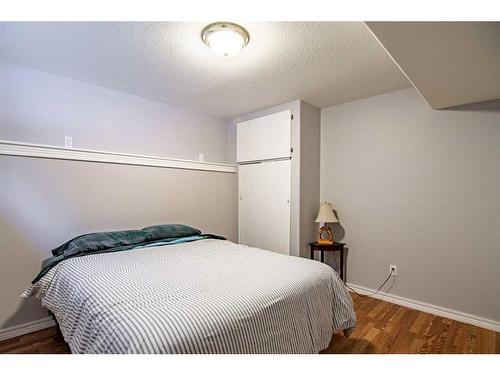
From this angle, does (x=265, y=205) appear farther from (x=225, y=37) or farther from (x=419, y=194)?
(x=225, y=37)

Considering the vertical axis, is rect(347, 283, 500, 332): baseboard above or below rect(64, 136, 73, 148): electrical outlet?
below

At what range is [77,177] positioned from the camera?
7.46ft

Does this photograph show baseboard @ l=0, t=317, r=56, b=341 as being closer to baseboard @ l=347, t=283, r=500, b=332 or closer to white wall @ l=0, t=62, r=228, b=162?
white wall @ l=0, t=62, r=228, b=162

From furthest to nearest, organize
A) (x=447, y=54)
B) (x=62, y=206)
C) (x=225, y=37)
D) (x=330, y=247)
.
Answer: (x=330, y=247)
(x=62, y=206)
(x=225, y=37)
(x=447, y=54)

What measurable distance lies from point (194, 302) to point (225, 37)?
1.51 meters

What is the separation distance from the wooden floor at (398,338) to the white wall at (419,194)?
0.83ft

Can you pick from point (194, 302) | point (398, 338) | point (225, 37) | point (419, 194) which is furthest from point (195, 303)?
point (419, 194)

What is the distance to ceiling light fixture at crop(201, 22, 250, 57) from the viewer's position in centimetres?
154

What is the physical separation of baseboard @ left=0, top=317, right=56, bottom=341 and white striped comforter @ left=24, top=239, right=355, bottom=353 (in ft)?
1.92

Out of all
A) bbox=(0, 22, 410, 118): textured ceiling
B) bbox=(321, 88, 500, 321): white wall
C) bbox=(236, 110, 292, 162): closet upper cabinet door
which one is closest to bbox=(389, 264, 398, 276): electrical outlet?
bbox=(321, 88, 500, 321): white wall

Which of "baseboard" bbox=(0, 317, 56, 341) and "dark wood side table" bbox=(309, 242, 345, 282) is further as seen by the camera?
"dark wood side table" bbox=(309, 242, 345, 282)
